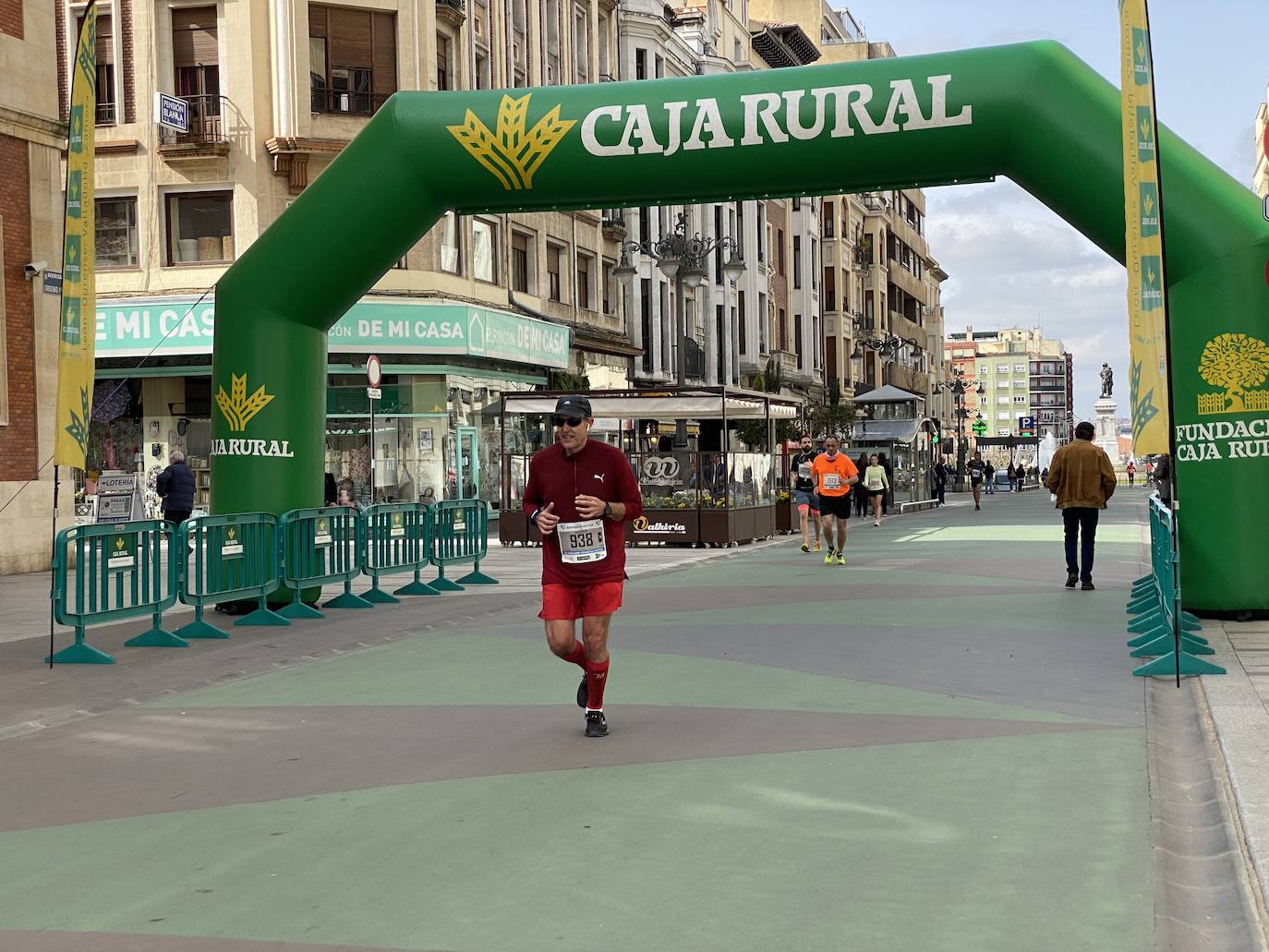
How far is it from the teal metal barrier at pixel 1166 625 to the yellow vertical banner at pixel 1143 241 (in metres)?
0.76

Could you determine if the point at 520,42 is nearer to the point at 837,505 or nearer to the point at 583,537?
the point at 837,505

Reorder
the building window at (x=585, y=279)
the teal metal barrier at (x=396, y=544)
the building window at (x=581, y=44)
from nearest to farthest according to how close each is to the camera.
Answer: the teal metal barrier at (x=396, y=544) → the building window at (x=585, y=279) → the building window at (x=581, y=44)

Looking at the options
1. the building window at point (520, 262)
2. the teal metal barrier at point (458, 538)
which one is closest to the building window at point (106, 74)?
the building window at point (520, 262)

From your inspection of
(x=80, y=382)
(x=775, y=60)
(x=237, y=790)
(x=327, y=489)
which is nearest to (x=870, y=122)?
(x=80, y=382)

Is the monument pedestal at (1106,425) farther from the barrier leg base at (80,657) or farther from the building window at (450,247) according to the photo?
the barrier leg base at (80,657)

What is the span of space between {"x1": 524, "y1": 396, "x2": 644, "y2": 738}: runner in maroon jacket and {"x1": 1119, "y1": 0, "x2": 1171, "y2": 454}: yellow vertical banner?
11.6 feet

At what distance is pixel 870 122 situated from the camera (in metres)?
13.8

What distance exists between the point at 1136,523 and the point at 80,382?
27478mm

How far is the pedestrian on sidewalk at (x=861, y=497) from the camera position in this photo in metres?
42.6

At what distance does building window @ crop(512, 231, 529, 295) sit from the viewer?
39250 millimetres

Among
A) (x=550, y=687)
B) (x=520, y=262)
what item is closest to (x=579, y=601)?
(x=550, y=687)

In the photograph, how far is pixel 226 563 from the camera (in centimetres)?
1410

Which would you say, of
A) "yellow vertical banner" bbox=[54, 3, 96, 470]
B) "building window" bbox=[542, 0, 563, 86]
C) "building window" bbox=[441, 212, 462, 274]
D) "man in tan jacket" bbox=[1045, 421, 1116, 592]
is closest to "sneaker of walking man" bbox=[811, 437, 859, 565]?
"man in tan jacket" bbox=[1045, 421, 1116, 592]

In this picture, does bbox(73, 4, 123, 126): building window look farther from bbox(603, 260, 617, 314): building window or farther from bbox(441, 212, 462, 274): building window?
bbox(603, 260, 617, 314): building window
